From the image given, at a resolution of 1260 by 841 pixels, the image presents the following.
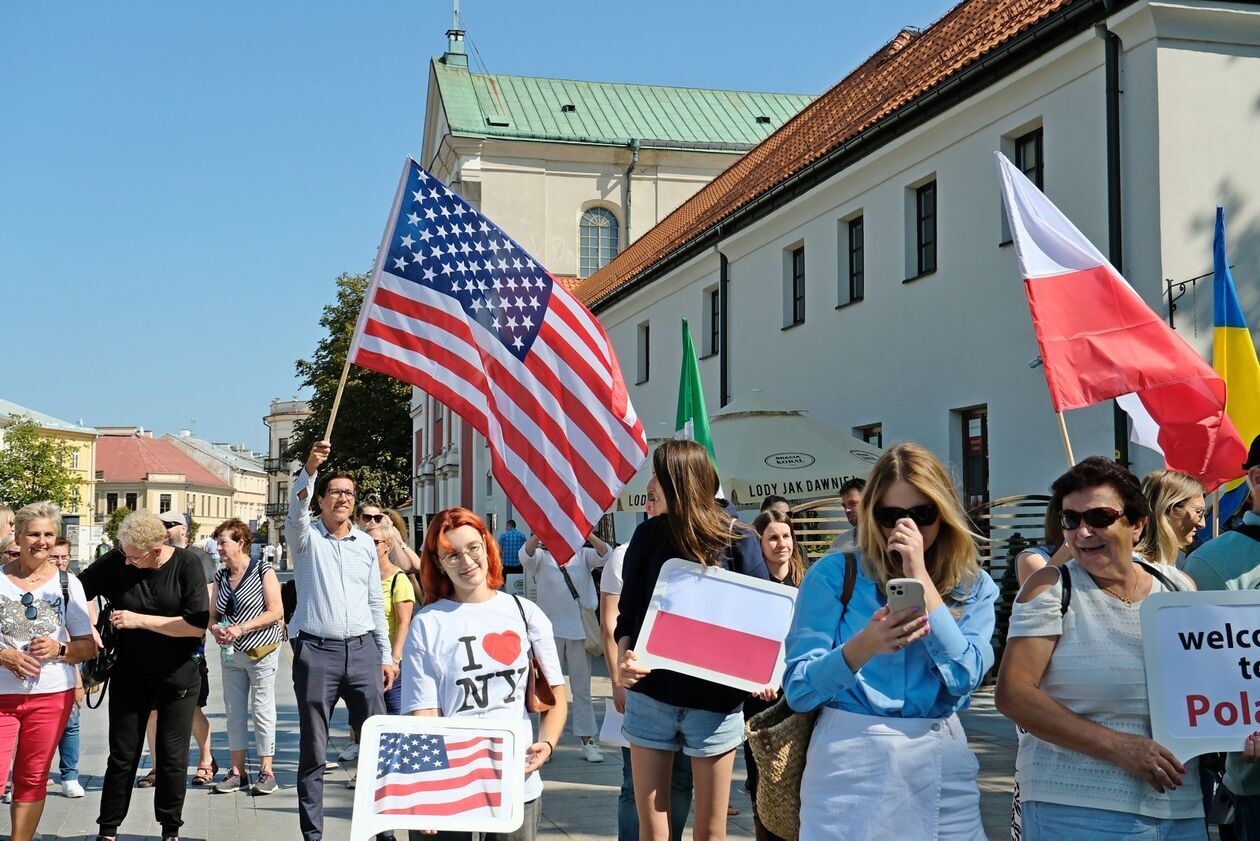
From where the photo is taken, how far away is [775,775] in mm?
3828

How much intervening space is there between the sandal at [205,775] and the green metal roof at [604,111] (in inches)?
1554

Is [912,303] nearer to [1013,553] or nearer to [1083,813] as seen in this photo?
[1013,553]

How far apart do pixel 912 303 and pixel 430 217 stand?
12.3 meters

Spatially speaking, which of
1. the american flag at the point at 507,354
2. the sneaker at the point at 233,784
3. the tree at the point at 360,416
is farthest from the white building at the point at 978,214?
the tree at the point at 360,416

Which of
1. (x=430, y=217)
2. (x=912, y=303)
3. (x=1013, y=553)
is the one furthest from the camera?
(x=912, y=303)

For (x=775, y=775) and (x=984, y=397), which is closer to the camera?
(x=775, y=775)

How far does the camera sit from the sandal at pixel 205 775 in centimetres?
999

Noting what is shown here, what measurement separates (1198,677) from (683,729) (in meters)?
2.17

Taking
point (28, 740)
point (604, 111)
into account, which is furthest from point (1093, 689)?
point (604, 111)

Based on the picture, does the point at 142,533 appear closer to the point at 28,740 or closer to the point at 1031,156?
the point at 28,740

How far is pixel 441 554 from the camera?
16.3ft

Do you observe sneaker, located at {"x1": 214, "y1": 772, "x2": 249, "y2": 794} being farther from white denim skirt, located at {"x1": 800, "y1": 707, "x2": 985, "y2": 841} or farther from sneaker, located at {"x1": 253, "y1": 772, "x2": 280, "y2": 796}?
white denim skirt, located at {"x1": 800, "y1": 707, "x2": 985, "y2": 841}

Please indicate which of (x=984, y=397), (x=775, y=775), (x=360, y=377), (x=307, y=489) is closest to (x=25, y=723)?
(x=307, y=489)

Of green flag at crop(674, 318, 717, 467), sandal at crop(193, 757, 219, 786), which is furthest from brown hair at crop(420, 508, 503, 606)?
green flag at crop(674, 318, 717, 467)
